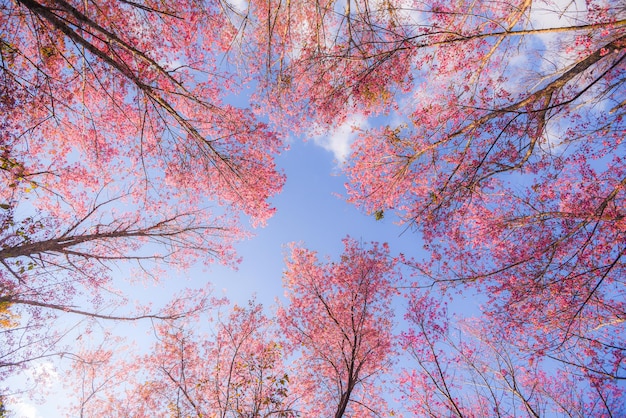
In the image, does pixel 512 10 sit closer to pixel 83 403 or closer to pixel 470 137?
pixel 470 137

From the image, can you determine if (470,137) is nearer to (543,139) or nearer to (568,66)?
(543,139)

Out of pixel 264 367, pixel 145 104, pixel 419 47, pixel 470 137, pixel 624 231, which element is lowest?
pixel 264 367

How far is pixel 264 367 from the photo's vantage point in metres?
7.59

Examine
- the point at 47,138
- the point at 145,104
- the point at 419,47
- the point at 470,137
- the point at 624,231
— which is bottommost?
the point at 624,231

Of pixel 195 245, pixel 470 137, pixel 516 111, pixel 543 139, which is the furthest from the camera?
pixel 195 245

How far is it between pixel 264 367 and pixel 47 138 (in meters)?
7.96

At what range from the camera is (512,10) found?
541cm

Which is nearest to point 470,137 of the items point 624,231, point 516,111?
point 516,111

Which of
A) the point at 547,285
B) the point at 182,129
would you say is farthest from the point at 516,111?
the point at 182,129

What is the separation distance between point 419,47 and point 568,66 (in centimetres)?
297

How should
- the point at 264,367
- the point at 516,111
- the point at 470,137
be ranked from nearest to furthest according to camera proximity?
the point at 516,111 → the point at 470,137 → the point at 264,367

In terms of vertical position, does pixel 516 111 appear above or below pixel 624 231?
above

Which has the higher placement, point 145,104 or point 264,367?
point 145,104

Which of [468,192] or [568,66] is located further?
[468,192]
